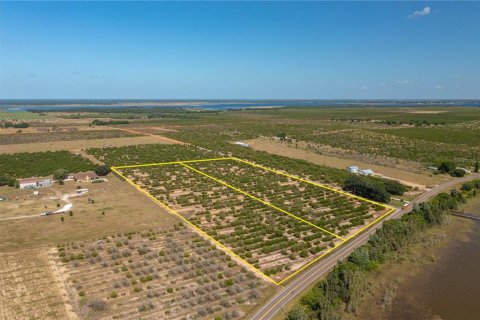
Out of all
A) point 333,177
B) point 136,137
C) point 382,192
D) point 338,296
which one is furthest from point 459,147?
point 136,137

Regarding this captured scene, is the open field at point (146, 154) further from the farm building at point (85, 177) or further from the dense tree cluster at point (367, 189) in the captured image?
the dense tree cluster at point (367, 189)

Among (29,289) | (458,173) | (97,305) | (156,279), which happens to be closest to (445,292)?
(156,279)

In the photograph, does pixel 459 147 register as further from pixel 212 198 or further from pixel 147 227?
pixel 147 227

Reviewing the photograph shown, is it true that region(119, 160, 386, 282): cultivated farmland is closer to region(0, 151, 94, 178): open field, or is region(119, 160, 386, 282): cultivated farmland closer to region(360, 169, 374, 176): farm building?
region(0, 151, 94, 178): open field

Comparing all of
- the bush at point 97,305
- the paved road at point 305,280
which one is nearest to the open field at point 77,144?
the bush at point 97,305

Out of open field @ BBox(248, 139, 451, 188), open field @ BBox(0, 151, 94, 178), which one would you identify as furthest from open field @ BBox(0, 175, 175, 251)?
open field @ BBox(248, 139, 451, 188)

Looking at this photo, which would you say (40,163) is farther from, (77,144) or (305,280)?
(305,280)
